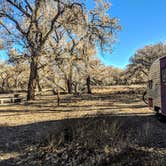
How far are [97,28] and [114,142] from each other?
58.5ft

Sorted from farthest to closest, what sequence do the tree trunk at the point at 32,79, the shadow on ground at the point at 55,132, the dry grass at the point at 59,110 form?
the tree trunk at the point at 32,79, the dry grass at the point at 59,110, the shadow on ground at the point at 55,132

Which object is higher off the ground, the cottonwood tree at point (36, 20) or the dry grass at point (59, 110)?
the cottonwood tree at point (36, 20)

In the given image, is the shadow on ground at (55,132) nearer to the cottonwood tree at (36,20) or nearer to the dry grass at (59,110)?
the dry grass at (59,110)

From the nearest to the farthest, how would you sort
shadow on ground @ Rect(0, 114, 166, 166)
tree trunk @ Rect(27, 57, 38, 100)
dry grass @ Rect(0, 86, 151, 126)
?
shadow on ground @ Rect(0, 114, 166, 166) < dry grass @ Rect(0, 86, 151, 126) < tree trunk @ Rect(27, 57, 38, 100)

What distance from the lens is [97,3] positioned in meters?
24.0

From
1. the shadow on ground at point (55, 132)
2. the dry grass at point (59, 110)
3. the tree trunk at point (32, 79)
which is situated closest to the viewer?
the shadow on ground at point (55, 132)

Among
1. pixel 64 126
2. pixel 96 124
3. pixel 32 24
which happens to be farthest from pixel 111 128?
pixel 32 24

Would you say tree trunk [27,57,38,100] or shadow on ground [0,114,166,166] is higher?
tree trunk [27,57,38,100]

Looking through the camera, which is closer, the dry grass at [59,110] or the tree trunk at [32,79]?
the dry grass at [59,110]

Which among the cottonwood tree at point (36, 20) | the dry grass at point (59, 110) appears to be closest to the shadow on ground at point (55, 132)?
the dry grass at point (59, 110)

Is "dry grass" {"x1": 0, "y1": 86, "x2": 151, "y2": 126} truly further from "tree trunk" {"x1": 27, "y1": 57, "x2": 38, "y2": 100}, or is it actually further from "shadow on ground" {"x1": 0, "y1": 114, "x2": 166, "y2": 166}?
"tree trunk" {"x1": 27, "y1": 57, "x2": 38, "y2": 100}

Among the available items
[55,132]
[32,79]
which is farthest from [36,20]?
[55,132]

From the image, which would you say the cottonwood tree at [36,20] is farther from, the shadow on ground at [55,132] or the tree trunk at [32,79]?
the shadow on ground at [55,132]

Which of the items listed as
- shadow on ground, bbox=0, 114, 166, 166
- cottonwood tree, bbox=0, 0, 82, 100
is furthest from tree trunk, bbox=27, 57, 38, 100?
shadow on ground, bbox=0, 114, 166, 166
